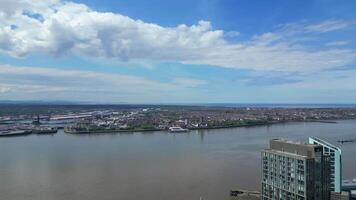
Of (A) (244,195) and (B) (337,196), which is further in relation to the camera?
(A) (244,195)

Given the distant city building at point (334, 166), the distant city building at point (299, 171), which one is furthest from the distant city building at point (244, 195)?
the distant city building at point (334, 166)

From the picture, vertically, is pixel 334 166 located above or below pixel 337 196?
above

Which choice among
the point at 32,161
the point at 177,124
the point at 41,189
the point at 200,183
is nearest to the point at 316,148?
the point at 200,183

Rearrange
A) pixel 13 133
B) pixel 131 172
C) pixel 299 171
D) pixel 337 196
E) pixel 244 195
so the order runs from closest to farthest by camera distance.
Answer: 1. pixel 299 171
2. pixel 337 196
3. pixel 244 195
4. pixel 131 172
5. pixel 13 133

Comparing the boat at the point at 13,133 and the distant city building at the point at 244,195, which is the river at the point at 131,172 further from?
the boat at the point at 13,133

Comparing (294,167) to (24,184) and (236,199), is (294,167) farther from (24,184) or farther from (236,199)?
(24,184)

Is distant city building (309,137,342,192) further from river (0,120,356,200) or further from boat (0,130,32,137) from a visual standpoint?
boat (0,130,32,137)

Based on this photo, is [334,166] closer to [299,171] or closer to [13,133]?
[299,171]

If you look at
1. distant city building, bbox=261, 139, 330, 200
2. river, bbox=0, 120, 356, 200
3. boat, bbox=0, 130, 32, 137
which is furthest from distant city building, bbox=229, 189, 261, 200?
boat, bbox=0, 130, 32, 137

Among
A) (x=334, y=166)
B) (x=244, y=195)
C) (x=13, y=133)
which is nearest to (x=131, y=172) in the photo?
(x=244, y=195)
